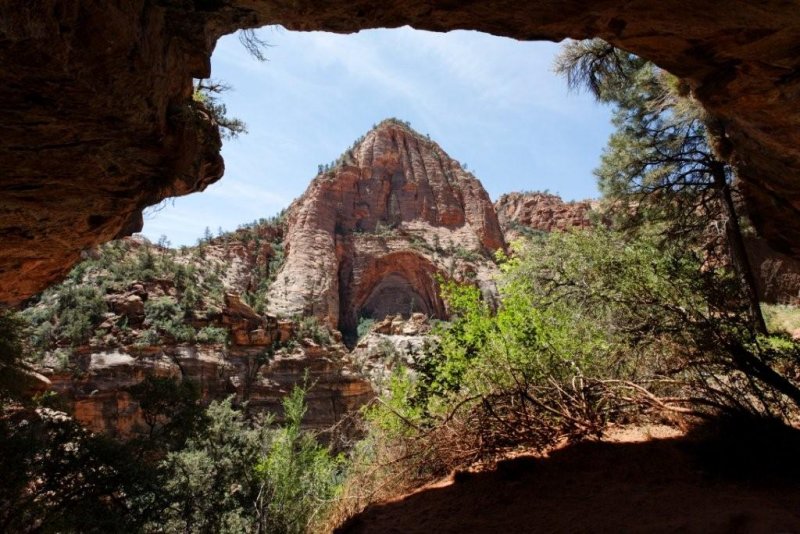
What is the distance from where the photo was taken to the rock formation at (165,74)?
3791 mm

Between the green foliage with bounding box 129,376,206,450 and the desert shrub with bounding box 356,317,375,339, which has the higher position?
the desert shrub with bounding box 356,317,375,339

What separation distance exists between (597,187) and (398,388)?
9.34 m

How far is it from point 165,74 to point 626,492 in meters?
6.15

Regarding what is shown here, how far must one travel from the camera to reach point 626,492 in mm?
3359

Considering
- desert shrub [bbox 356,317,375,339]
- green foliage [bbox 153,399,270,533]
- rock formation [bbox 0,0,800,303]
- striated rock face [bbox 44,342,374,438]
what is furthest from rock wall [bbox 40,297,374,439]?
rock formation [bbox 0,0,800,303]

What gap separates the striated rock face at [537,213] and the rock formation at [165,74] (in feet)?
181

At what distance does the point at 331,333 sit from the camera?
35.2 meters

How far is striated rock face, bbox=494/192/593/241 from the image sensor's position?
6094cm

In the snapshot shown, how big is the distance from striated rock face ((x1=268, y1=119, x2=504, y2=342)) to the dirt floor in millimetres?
33621

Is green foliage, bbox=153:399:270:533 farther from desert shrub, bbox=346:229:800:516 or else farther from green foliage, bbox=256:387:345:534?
desert shrub, bbox=346:229:800:516

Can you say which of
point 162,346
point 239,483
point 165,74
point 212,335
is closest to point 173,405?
point 239,483

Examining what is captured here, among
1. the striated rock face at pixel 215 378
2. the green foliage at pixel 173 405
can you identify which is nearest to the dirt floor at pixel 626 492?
the green foliage at pixel 173 405

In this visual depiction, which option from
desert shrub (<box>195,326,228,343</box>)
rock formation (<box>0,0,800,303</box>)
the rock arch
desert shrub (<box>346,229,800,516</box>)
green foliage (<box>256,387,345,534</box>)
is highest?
the rock arch

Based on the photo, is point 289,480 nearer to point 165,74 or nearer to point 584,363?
point 584,363
